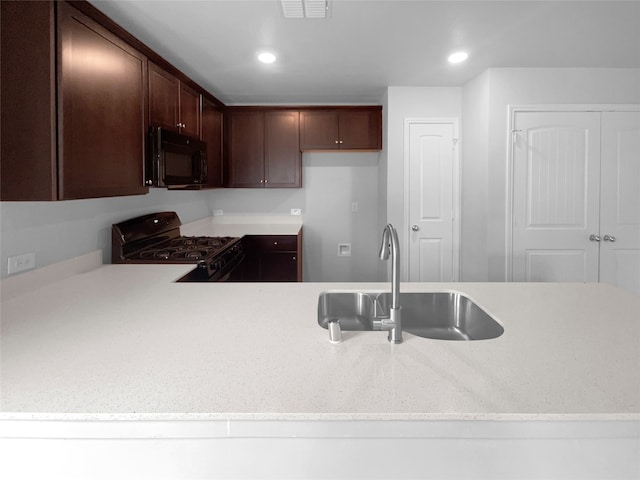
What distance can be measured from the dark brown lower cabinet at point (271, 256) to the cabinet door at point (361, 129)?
4.23 feet

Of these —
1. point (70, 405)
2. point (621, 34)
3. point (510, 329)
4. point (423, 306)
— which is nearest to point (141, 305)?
point (70, 405)

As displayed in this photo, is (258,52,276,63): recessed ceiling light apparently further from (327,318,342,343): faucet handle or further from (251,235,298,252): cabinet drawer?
(327,318,342,343): faucet handle

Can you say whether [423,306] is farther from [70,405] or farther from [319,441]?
[70,405]

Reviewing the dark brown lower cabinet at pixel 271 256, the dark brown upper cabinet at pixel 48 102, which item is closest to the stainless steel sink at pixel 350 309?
the dark brown upper cabinet at pixel 48 102

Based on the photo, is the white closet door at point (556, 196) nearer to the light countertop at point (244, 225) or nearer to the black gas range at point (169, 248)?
the light countertop at point (244, 225)

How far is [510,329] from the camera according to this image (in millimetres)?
1379

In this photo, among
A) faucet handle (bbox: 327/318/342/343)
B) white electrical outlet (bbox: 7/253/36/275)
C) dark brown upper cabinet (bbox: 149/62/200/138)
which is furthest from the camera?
dark brown upper cabinet (bbox: 149/62/200/138)

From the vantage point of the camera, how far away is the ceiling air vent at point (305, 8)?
2.31 metres

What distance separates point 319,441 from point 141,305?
1.04 meters

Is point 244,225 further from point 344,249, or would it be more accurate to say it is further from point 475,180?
point 475,180

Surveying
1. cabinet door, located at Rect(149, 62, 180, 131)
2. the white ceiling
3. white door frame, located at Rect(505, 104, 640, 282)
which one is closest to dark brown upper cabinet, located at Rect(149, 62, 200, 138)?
cabinet door, located at Rect(149, 62, 180, 131)

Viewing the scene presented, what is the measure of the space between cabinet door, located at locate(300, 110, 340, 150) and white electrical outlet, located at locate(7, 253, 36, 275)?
3190 millimetres

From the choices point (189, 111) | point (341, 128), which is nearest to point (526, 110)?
point (341, 128)

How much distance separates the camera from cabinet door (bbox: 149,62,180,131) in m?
2.80
